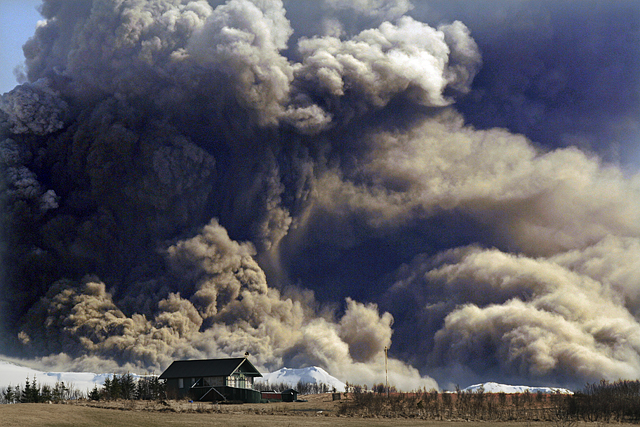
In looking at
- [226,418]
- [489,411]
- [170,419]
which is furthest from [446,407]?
[170,419]

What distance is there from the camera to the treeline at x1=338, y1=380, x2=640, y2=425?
207 feet

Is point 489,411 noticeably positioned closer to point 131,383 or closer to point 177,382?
point 177,382

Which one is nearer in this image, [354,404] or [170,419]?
[170,419]

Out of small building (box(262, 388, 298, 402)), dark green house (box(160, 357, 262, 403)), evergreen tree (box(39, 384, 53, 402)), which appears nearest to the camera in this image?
evergreen tree (box(39, 384, 53, 402))

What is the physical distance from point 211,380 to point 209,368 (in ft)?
7.71

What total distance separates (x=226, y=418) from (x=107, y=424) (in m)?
12.0

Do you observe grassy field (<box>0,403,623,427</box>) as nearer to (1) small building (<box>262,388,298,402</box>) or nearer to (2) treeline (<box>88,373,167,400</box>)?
(2) treeline (<box>88,373,167,400</box>)

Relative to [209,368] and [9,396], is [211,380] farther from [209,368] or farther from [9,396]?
[9,396]

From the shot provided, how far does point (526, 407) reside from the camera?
2938 inches

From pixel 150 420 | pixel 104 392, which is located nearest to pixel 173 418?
pixel 150 420

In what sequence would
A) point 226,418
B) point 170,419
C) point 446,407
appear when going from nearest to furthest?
point 170,419 < point 226,418 < point 446,407

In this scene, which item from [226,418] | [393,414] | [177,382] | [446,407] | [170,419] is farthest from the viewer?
[177,382]

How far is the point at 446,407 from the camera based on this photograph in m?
74.7

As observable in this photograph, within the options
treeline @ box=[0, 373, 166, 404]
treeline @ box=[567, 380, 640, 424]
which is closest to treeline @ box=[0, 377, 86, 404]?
treeline @ box=[0, 373, 166, 404]
